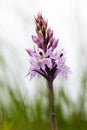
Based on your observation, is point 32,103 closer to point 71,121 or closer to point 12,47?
point 71,121

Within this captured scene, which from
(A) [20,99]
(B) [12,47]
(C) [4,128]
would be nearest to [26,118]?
(A) [20,99]

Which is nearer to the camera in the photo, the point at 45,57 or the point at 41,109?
the point at 45,57

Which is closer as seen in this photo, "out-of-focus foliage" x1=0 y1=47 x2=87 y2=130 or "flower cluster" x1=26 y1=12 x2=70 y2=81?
"flower cluster" x1=26 y1=12 x2=70 y2=81

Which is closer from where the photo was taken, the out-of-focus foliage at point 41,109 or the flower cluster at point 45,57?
the flower cluster at point 45,57
